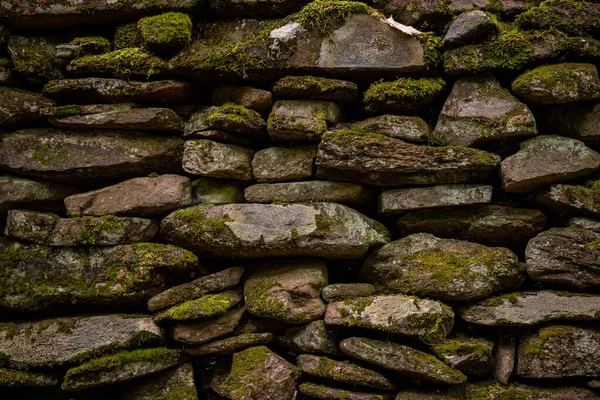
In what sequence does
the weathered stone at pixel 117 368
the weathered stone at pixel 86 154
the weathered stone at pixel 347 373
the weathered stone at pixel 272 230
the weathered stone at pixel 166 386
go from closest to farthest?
the weathered stone at pixel 347 373 → the weathered stone at pixel 117 368 → the weathered stone at pixel 166 386 → the weathered stone at pixel 272 230 → the weathered stone at pixel 86 154

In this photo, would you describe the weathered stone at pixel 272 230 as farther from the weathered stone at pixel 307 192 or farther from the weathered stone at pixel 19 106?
the weathered stone at pixel 19 106

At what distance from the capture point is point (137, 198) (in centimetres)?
577

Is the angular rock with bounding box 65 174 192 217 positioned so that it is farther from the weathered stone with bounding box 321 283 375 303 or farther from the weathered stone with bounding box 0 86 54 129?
the weathered stone with bounding box 321 283 375 303

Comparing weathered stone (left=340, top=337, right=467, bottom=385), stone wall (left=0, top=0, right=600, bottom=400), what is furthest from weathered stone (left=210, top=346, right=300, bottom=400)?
weathered stone (left=340, top=337, right=467, bottom=385)

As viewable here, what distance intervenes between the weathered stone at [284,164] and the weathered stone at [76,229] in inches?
60.1

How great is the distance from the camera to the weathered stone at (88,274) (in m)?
5.43

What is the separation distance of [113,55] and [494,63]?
4.77 m

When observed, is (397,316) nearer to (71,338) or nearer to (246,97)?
(246,97)

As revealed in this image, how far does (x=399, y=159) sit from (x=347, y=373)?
2432 millimetres

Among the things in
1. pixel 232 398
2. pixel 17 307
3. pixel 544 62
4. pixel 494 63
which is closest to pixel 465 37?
pixel 494 63

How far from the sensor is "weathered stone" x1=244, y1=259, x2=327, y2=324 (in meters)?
5.21

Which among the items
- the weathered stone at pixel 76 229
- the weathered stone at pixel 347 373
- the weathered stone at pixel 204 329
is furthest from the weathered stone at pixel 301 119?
the weathered stone at pixel 347 373

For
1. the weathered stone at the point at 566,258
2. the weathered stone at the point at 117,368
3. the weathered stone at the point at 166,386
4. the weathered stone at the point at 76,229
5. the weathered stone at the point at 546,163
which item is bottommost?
the weathered stone at the point at 166,386

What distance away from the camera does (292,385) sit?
4.99m
